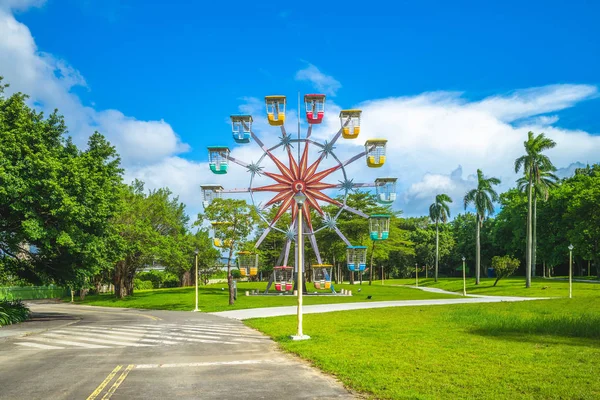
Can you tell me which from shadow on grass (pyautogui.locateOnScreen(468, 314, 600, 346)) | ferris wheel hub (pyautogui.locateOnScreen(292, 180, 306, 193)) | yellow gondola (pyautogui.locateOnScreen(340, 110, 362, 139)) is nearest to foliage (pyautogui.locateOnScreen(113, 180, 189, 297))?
ferris wheel hub (pyautogui.locateOnScreen(292, 180, 306, 193))

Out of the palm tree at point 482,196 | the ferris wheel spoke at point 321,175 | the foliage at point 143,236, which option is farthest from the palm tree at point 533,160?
the foliage at point 143,236

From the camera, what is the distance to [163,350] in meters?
15.6

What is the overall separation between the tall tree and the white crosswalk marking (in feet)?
64.0

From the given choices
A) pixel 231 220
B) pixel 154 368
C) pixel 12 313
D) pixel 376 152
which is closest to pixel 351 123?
pixel 376 152

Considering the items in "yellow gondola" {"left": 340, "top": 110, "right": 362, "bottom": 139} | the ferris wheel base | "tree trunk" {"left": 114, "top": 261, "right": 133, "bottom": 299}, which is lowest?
"tree trunk" {"left": 114, "top": 261, "right": 133, "bottom": 299}

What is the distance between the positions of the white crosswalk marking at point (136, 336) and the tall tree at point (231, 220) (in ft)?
64.0

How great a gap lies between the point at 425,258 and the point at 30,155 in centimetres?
8042

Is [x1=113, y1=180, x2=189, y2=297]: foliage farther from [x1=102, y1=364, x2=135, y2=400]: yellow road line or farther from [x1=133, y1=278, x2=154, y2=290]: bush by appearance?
[x1=102, y1=364, x2=135, y2=400]: yellow road line

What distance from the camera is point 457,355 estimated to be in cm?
1311

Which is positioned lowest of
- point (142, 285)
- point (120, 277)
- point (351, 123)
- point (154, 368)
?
point (142, 285)

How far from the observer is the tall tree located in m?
43.5

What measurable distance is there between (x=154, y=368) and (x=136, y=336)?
7746 millimetres

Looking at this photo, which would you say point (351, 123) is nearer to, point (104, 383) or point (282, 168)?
point (282, 168)

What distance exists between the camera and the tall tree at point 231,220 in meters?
43.5
